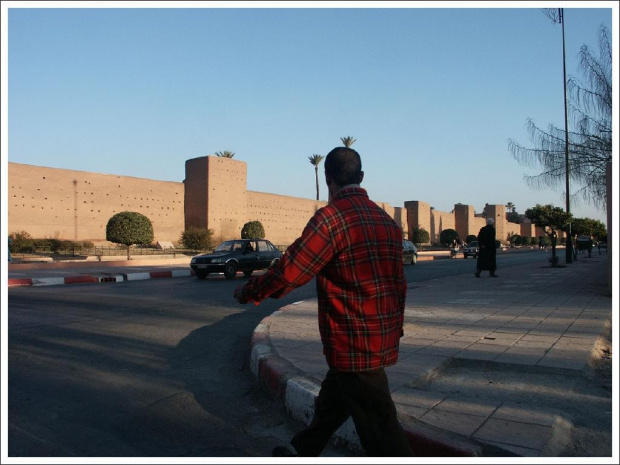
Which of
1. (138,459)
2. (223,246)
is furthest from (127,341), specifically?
(223,246)

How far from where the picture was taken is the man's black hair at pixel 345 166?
8.33 feet

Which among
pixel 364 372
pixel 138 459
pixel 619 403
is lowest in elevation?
pixel 138 459

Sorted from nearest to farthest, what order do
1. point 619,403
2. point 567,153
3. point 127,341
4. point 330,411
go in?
point 330,411 < point 619,403 < point 127,341 < point 567,153

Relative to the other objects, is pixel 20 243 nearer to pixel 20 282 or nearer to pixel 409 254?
pixel 20 282

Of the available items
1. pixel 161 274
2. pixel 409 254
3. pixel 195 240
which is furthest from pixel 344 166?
pixel 195 240

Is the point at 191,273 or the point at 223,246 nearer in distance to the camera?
the point at 223,246

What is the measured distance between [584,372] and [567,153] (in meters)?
11.0

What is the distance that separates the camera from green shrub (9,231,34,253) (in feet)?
94.4

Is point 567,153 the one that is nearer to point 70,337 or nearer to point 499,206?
point 70,337

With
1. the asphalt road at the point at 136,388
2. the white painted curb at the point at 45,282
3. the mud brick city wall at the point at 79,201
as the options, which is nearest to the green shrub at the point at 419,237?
the mud brick city wall at the point at 79,201

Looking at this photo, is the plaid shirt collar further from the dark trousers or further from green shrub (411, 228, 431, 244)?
green shrub (411, 228, 431, 244)

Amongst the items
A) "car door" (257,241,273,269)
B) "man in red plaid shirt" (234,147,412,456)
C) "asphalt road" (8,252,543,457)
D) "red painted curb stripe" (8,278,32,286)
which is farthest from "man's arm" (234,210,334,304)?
"car door" (257,241,273,269)

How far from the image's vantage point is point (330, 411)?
2588mm

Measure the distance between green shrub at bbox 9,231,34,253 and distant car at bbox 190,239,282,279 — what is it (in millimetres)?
16045
